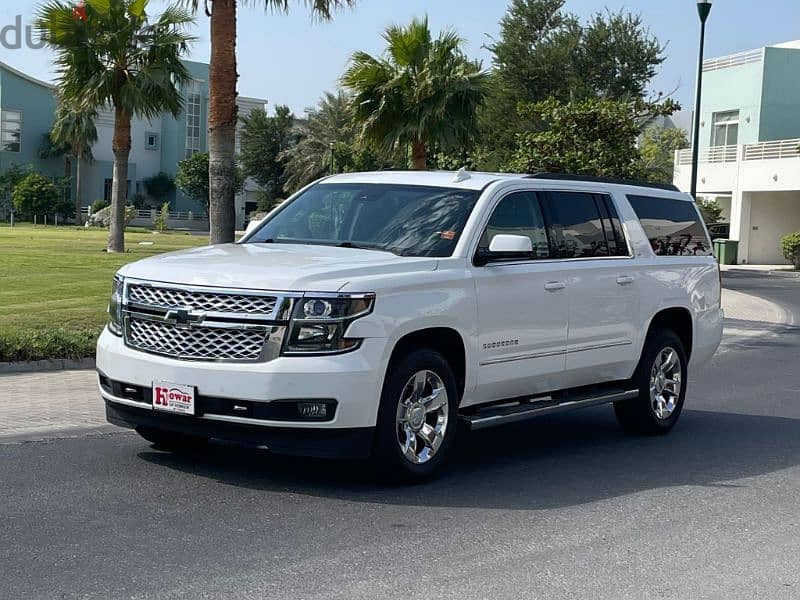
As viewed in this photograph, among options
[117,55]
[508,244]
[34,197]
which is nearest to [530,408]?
[508,244]

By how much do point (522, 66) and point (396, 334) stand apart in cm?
5024

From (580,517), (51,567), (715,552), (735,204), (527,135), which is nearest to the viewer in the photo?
(51,567)

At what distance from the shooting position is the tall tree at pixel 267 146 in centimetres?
9206

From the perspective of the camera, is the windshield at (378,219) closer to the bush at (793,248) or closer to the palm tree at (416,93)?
the palm tree at (416,93)

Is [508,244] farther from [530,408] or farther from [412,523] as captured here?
[412,523]

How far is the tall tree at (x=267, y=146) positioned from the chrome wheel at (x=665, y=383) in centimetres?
8241

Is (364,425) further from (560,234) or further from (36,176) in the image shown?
(36,176)

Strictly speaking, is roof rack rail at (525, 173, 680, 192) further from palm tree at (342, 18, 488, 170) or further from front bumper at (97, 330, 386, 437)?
palm tree at (342, 18, 488, 170)

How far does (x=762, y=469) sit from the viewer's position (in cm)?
865

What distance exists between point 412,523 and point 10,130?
80377 mm

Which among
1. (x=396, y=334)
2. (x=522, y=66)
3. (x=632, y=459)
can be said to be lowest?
(x=632, y=459)

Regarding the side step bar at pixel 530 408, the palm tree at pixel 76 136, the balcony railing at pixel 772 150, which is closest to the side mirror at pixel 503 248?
the side step bar at pixel 530 408

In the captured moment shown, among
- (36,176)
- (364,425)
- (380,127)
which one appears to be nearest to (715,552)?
(364,425)

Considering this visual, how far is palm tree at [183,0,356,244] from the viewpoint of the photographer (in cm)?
1541
